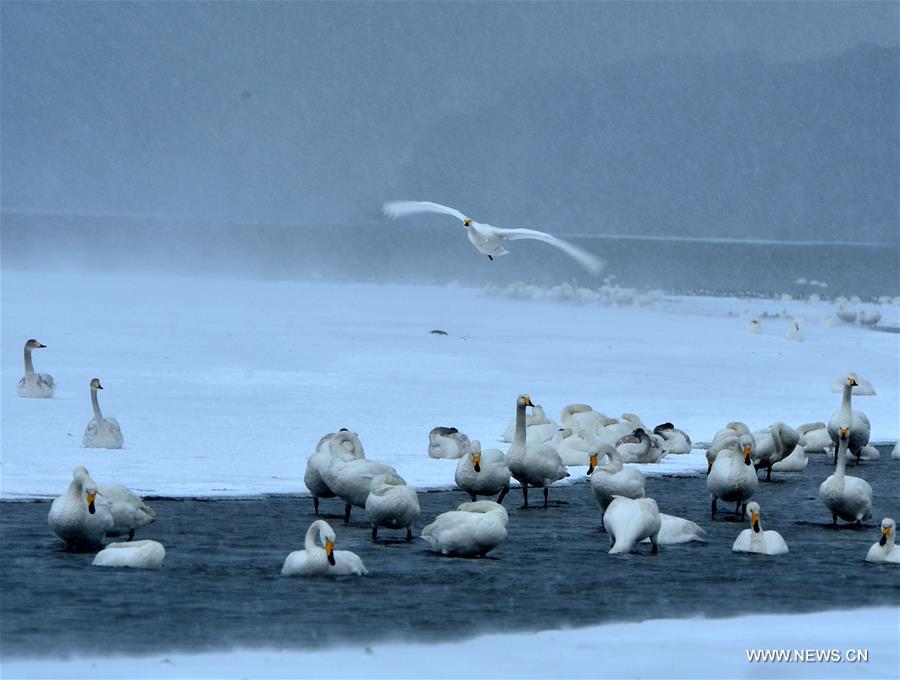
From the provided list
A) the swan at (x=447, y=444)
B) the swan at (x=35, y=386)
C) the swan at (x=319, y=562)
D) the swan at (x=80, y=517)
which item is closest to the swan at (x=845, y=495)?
the swan at (x=447, y=444)

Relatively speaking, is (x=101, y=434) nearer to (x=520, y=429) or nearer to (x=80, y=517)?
(x=520, y=429)

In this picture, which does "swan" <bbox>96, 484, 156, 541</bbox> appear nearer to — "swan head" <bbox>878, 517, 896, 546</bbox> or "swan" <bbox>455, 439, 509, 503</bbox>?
"swan" <bbox>455, 439, 509, 503</bbox>

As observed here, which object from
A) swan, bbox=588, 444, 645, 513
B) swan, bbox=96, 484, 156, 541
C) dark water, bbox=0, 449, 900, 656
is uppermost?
swan, bbox=588, 444, 645, 513

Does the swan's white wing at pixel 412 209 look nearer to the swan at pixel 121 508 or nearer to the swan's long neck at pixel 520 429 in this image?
the swan's long neck at pixel 520 429

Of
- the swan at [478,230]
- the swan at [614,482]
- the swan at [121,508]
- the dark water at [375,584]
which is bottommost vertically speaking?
the dark water at [375,584]

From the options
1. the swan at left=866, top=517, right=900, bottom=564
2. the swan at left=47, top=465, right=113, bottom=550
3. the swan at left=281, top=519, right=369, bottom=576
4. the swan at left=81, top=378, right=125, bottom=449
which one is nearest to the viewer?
the swan at left=281, top=519, right=369, bottom=576

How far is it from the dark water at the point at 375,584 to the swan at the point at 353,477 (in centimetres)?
28

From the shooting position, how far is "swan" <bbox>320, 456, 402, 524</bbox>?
13500 millimetres

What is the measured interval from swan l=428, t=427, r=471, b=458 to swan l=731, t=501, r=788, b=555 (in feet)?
17.1

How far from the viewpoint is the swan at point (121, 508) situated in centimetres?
1236

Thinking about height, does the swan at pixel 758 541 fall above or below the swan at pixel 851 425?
below

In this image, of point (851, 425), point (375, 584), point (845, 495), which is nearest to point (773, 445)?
point (851, 425)

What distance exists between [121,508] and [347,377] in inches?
517

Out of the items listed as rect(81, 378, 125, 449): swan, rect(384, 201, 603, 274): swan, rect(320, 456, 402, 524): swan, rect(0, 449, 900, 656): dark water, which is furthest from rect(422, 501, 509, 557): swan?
rect(384, 201, 603, 274): swan
